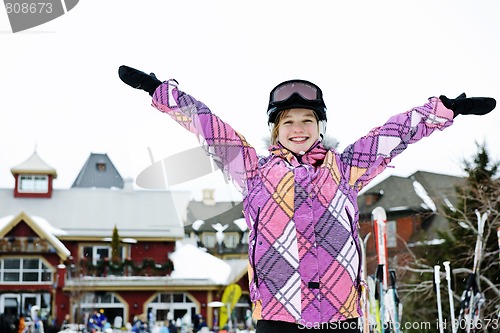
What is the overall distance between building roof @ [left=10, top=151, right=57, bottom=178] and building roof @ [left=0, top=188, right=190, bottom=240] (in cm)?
100

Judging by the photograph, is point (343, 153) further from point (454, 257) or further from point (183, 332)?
point (183, 332)

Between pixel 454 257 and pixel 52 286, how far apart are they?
50.9ft

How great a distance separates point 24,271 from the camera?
24.0m

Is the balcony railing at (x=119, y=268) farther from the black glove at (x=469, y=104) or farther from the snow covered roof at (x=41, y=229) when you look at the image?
the black glove at (x=469, y=104)

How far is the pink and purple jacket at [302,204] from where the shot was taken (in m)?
2.12

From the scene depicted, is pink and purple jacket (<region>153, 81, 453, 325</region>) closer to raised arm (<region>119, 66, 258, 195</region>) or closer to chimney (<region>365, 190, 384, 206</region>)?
raised arm (<region>119, 66, 258, 195</region>)

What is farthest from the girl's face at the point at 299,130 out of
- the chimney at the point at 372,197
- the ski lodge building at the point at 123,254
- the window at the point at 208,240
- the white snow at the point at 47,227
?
the chimney at the point at 372,197

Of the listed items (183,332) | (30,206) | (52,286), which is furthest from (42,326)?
(30,206)

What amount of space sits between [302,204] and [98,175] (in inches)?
1610

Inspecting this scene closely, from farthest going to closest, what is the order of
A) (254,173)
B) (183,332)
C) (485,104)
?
(183,332)
(485,104)
(254,173)

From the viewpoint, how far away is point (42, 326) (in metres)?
14.8

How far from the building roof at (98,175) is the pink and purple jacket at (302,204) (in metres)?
39.8

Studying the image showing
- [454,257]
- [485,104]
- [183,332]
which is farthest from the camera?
[183,332]

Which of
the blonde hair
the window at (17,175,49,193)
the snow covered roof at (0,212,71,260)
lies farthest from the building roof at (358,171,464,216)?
the blonde hair
